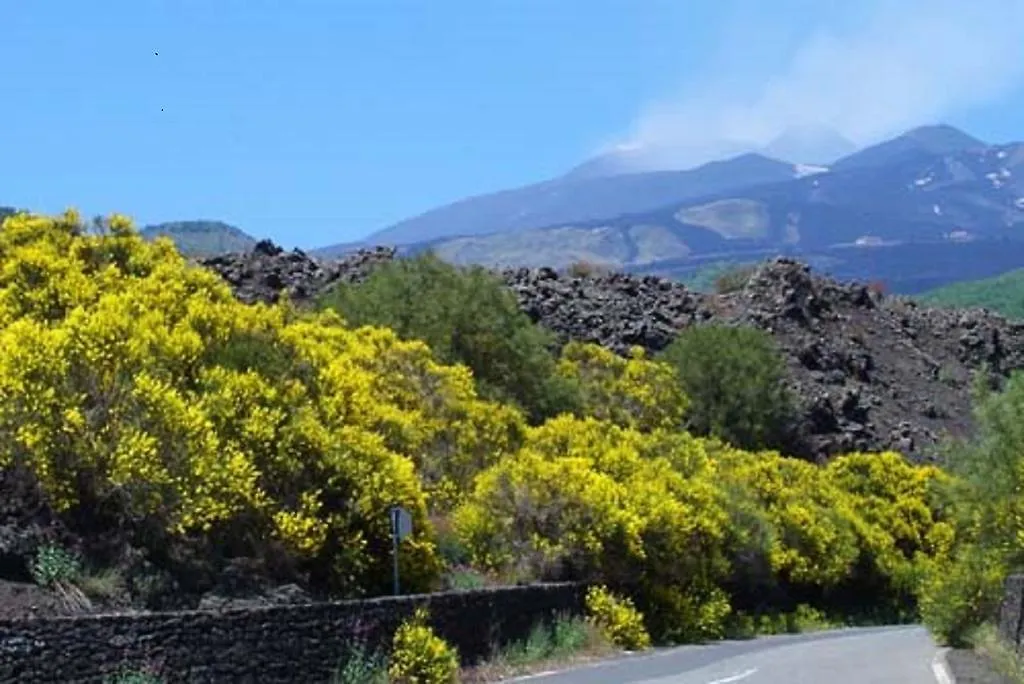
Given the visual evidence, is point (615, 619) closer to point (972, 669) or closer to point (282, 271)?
point (972, 669)

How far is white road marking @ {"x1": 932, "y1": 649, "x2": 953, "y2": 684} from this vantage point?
23.0 metres

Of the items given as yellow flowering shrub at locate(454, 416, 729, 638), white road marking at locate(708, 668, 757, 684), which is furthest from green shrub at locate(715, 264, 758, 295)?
white road marking at locate(708, 668, 757, 684)

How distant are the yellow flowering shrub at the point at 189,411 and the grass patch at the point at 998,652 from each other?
888cm

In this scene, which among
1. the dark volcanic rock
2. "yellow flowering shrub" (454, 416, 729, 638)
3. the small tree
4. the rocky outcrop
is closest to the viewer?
"yellow flowering shrub" (454, 416, 729, 638)

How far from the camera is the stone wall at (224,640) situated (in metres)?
15.6

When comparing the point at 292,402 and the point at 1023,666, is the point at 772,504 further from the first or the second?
the point at 1023,666

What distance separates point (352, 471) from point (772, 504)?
23.4 metres

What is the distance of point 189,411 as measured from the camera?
23.7m

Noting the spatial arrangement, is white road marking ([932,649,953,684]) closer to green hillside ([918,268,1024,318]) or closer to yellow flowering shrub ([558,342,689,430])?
yellow flowering shrub ([558,342,689,430])

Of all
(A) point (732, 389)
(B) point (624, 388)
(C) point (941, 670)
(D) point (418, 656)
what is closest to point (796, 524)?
(B) point (624, 388)

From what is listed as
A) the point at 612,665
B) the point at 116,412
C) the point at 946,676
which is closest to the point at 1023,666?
the point at 946,676

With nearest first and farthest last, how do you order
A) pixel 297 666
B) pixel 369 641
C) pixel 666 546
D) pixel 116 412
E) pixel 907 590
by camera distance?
pixel 297 666, pixel 369 641, pixel 116 412, pixel 666 546, pixel 907 590

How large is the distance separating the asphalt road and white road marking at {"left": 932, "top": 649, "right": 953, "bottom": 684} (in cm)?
2

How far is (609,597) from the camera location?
33.0 m
